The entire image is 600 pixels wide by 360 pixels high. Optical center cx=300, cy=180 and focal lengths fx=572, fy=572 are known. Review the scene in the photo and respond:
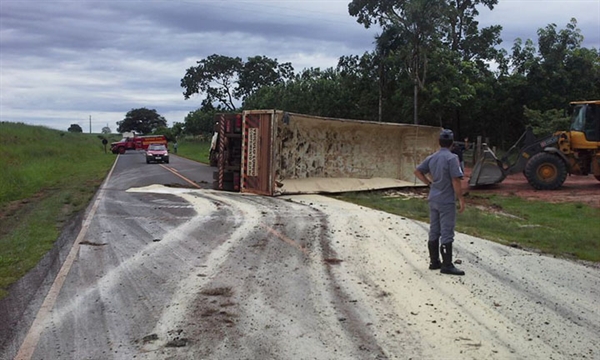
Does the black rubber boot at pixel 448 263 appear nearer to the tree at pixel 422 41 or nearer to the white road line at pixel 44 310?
the white road line at pixel 44 310

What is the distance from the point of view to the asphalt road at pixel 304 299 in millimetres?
4762

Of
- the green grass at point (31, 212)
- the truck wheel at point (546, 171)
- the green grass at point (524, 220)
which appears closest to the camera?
the green grass at point (31, 212)

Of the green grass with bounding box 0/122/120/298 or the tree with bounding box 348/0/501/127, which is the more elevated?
the tree with bounding box 348/0/501/127

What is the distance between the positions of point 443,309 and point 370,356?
1488mm

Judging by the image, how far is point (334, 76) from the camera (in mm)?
50094

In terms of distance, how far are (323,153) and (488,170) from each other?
6555 millimetres

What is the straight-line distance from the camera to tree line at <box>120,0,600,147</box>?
32.2 meters

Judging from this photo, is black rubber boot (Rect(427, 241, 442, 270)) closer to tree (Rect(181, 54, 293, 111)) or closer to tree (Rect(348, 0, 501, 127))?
tree (Rect(348, 0, 501, 127))

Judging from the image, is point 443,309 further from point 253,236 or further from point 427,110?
point 427,110

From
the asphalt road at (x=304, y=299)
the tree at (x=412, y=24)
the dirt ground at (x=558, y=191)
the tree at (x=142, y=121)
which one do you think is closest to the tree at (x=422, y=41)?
the tree at (x=412, y=24)

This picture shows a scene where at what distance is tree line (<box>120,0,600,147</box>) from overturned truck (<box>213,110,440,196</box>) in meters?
12.1

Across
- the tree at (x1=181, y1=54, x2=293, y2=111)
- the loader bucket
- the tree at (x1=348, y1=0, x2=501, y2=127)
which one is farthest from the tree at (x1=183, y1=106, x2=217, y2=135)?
the loader bucket

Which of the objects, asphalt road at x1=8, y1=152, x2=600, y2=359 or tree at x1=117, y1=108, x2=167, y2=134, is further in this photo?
tree at x1=117, y1=108, x2=167, y2=134

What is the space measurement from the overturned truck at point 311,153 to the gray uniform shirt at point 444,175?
902 centimetres
